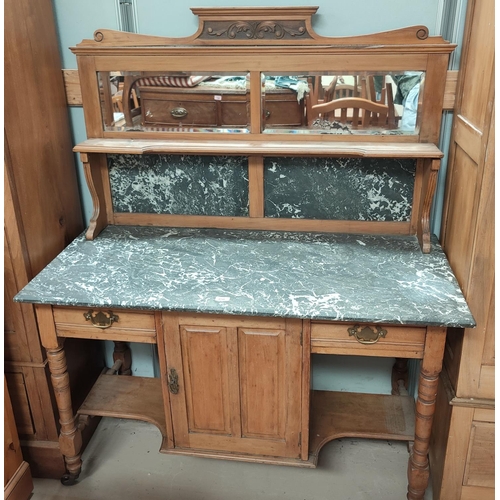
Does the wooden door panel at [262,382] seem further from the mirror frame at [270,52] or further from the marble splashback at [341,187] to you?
the mirror frame at [270,52]

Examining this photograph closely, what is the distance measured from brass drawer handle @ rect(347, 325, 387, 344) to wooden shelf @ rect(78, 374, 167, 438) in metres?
0.84

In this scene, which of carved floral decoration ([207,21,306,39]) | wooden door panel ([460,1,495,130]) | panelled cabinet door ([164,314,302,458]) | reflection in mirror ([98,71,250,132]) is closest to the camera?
wooden door panel ([460,1,495,130])

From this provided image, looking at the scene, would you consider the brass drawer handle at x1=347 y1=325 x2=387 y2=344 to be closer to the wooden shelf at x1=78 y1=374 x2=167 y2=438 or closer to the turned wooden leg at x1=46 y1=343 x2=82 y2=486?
the wooden shelf at x1=78 y1=374 x2=167 y2=438

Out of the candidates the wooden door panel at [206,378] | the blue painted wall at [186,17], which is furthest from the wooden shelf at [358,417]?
the blue painted wall at [186,17]

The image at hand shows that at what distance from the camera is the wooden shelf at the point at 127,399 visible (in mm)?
2131

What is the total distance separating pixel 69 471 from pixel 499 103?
6.55ft

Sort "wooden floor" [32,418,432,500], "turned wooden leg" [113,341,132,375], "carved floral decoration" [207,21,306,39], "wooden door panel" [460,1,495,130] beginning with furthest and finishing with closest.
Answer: "turned wooden leg" [113,341,132,375]
"wooden floor" [32,418,432,500]
"carved floral decoration" [207,21,306,39]
"wooden door panel" [460,1,495,130]

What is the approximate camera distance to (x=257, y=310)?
1.62 metres

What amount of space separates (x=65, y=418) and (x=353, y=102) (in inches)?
61.3

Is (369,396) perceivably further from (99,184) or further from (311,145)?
(99,184)

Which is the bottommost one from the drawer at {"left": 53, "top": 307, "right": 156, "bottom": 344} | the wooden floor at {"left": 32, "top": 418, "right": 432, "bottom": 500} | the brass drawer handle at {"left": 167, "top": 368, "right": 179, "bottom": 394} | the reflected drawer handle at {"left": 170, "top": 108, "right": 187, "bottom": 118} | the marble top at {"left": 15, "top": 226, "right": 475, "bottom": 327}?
the wooden floor at {"left": 32, "top": 418, "right": 432, "bottom": 500}

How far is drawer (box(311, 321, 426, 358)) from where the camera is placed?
1.66 m

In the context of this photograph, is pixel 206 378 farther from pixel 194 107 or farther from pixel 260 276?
pixel 194 107

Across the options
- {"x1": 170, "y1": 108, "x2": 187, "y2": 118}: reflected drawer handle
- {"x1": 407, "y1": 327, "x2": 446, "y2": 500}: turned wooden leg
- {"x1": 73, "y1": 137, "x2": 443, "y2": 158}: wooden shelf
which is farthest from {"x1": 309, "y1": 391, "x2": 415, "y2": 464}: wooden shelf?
{"x1": 170, "y1": 108, "x2": 187, "y2": 118}: reflected drawer handle
